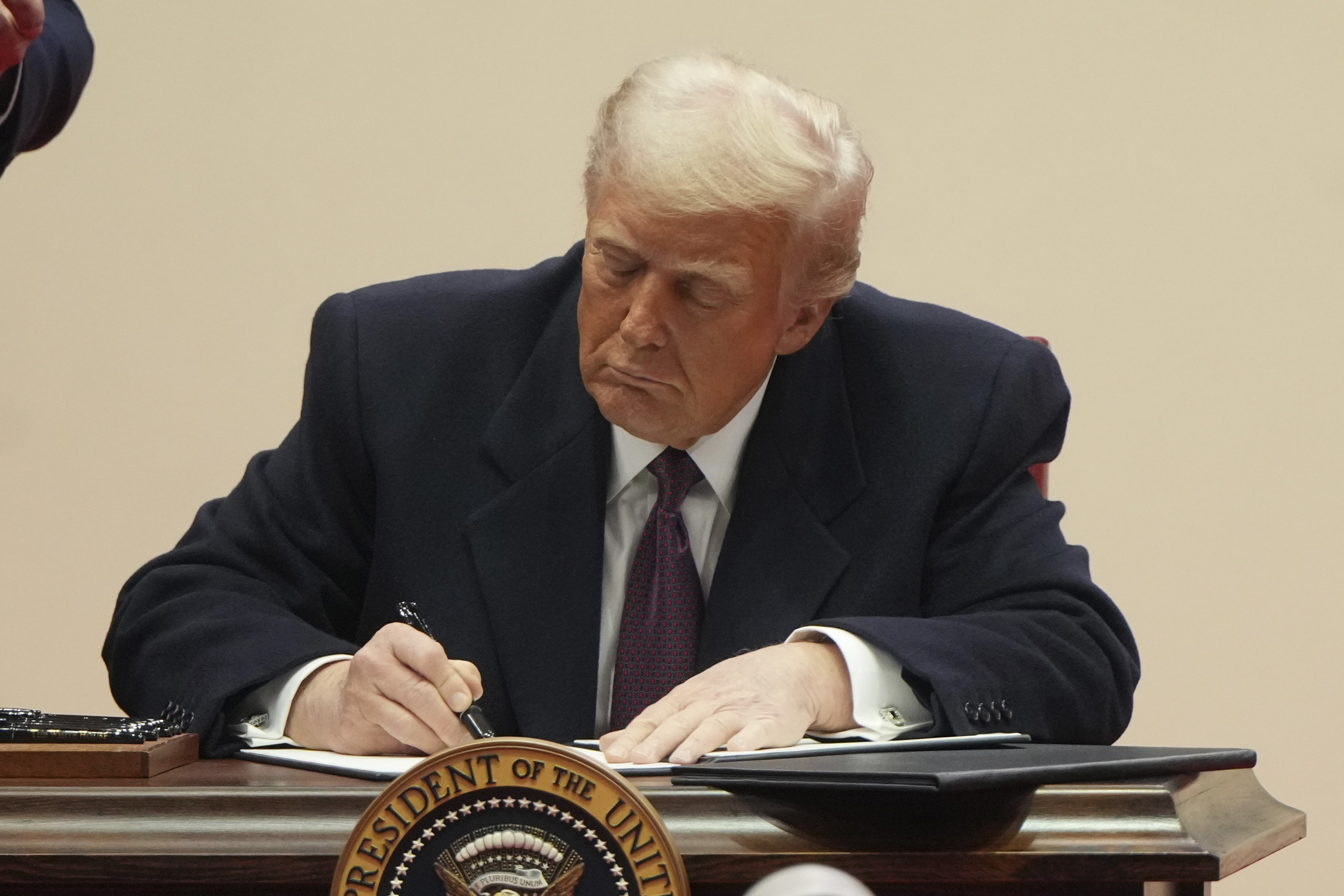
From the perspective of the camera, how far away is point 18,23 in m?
1.19

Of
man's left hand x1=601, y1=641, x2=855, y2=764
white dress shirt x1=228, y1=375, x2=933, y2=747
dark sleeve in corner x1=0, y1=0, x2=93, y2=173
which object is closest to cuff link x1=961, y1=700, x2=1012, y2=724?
man's left hand x1=601, y1=641, x2=855, y2=764

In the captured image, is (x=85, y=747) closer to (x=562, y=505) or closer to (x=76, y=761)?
(x=76, y=761)

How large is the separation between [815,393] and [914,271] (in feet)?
4.29

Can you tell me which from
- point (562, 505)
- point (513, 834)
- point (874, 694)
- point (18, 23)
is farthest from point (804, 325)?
point (513, 834)

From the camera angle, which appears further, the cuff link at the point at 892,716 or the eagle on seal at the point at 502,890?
the cuff link at the point at 892,716

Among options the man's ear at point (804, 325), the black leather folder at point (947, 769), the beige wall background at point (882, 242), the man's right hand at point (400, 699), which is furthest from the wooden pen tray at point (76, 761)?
the beige wall background at point (882, 242)

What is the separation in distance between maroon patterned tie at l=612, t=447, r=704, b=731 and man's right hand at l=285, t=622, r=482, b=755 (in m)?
0.43

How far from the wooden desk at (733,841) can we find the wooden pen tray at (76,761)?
54 mm

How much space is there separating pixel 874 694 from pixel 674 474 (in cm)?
48

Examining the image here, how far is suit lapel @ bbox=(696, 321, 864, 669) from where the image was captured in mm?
1800

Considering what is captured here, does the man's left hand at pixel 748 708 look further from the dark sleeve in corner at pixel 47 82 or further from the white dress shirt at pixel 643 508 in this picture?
the dark sleeve in corner at pixel 47 82

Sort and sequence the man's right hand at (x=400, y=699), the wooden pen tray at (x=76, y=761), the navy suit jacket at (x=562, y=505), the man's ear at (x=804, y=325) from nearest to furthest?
the wooden pen tray at (x=76, y=761) → the man's right hand at (x=400, y=699) → the navy suit jacket at (x=562, y=505) → the man's ear at (x=804, y=325)

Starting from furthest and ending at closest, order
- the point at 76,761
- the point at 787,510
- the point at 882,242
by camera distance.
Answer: the point at 882,242, the point at 787,510, the point at 76,761

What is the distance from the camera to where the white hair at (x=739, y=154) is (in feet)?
5.59
